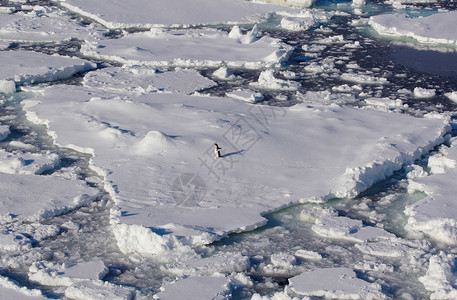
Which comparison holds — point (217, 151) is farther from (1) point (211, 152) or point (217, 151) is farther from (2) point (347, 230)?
(2) point (347, 230)

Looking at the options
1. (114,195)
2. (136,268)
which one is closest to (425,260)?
(136,268)

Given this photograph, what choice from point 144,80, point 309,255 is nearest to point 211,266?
point 309,255

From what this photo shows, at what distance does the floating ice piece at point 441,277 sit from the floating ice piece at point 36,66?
6.30 meters

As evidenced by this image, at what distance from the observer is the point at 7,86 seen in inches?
324

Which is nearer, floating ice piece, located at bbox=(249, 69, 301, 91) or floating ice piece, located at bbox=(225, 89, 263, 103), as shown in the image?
floating ice piece, located at bbox=(225, 89, 263, 103)

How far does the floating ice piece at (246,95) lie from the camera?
797cm

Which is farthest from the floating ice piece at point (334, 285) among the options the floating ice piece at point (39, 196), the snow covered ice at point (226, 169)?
the floating ice piece at point (39, 196)

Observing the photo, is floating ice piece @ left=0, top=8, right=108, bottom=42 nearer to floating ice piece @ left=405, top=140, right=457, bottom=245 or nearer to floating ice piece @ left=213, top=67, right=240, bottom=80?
floating ice piece @ left=213, top=67, right=240, bottom=80

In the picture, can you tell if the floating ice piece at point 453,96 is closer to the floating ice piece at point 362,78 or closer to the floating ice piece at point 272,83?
the floating ice piece at point 362,78

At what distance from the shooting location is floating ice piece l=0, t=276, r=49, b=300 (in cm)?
408

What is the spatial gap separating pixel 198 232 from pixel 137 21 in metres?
8.28

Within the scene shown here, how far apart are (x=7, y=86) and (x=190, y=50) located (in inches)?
124

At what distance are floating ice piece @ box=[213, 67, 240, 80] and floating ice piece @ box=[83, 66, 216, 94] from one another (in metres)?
0.24

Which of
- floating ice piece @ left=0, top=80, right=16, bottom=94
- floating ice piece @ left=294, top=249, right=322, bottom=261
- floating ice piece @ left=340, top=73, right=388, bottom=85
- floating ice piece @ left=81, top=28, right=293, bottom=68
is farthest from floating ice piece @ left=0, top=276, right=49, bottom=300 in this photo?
floating ice piece @ left=340, top=73, right=388, bottom=85
